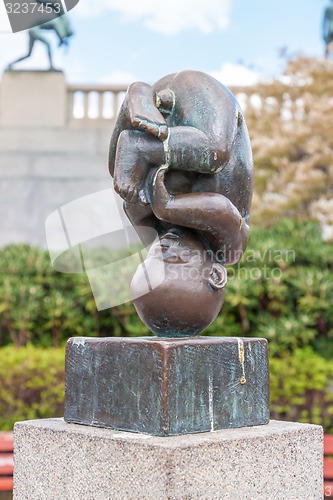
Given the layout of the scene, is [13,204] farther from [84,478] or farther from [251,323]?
[84,478]

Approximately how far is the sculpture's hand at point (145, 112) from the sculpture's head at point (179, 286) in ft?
1.31

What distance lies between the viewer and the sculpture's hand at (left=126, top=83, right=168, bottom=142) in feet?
7.38

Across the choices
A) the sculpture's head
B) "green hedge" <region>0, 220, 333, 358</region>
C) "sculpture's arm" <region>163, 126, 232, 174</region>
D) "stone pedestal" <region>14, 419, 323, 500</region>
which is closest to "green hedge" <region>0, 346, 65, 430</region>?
"green hedge" <region>0, 220, 333, 358</region>

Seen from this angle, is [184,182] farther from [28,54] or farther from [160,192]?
[28,54]

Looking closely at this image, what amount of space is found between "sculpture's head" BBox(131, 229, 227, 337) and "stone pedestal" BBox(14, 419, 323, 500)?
0.42m

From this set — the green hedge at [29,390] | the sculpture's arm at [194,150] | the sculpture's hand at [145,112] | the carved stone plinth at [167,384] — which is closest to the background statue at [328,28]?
the green hedge at [29,390]

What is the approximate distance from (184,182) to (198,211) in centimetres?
16

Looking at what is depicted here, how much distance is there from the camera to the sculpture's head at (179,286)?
232 centimetres

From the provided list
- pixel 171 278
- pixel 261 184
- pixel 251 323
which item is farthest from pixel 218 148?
pixel 261 184

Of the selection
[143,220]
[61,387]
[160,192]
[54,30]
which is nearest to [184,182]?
[160,192]

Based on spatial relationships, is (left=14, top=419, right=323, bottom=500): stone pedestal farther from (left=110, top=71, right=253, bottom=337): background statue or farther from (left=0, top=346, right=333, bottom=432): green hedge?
(left=0, top=346, right=333, bottom=432): green hedge

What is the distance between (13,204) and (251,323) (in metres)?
4.64

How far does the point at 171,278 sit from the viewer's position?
2.31 meters

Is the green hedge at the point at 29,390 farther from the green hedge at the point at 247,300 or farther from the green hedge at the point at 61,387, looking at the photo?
the green hedge at the point at 247,300
